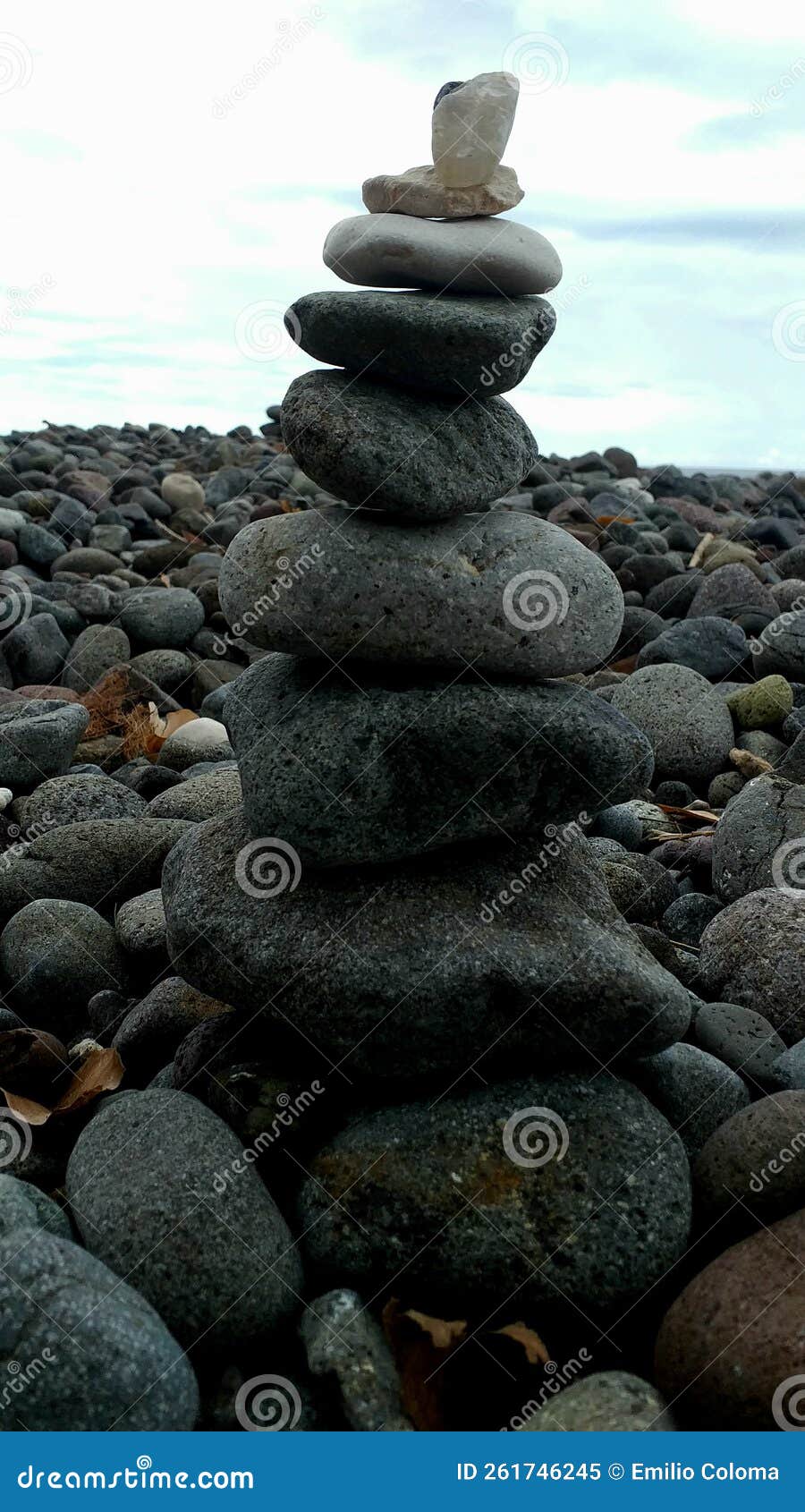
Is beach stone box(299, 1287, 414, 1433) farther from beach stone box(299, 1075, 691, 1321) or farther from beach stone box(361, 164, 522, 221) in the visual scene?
beach stone box(361, 164, 522, 221)

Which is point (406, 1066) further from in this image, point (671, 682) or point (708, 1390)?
point (671, 682)

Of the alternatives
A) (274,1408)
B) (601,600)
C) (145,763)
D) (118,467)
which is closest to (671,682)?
(145,763)

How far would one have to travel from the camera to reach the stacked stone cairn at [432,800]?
4.57 m

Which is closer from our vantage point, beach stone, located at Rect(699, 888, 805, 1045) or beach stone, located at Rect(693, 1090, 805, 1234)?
beach stone, located at Rect(693, 1090, 805, 1234)

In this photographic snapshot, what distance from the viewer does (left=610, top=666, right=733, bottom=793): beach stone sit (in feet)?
31.1

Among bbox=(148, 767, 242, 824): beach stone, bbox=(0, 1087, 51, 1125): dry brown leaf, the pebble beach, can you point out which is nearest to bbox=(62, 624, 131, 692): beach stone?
bbox=(148, 767, 242, 824): beach stone

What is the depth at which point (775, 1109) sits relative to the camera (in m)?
4.64

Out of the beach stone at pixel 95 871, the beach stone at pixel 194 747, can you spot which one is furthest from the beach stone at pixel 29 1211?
the beach stone at pixel 194 747

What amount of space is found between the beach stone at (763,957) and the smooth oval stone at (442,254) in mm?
2987

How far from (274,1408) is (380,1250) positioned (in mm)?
627

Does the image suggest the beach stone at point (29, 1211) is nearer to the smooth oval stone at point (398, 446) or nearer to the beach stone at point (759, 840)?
the smooth oval stone at point (398, 446)

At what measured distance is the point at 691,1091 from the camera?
16.6 ft

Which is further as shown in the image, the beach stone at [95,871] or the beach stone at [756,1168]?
the beach stone at [95,871]

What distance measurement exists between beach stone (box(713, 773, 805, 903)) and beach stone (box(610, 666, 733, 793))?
1.92 metres
